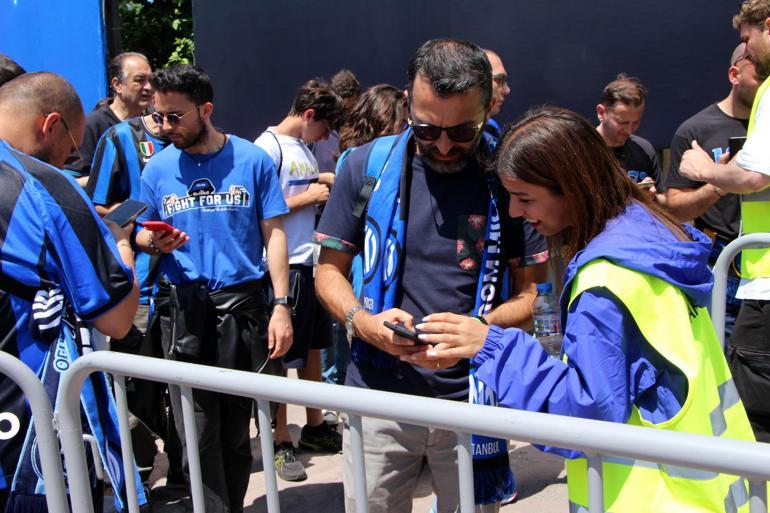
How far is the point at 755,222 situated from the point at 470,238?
1559 millimetres

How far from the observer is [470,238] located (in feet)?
8.67

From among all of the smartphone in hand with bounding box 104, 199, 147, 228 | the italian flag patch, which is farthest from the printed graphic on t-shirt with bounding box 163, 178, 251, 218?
the italian flag patch

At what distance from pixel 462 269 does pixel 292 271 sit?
230cm

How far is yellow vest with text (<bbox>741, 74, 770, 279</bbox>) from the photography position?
3324 millimetres

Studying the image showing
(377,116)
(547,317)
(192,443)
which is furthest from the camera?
(377,116)

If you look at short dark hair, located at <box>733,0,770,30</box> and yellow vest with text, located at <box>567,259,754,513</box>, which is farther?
short dark hair, located at <box>733,0,770,30</box>

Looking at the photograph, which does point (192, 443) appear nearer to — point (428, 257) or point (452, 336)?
point (452, 336)

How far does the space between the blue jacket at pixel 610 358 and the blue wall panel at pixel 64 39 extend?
6.62 metres

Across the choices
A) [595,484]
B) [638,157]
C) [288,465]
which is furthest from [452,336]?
[638,157]

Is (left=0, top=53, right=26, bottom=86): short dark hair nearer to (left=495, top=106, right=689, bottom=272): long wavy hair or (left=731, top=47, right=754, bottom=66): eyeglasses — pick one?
(left=495, top=106, right=689, bottom=272): long wavy hair

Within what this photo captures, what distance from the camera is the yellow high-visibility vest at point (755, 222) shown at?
333cm

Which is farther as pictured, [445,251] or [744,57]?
[744,57]

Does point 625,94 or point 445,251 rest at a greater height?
point 625,94

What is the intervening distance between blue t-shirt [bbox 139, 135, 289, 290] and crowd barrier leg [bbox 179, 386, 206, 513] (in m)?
1.62
